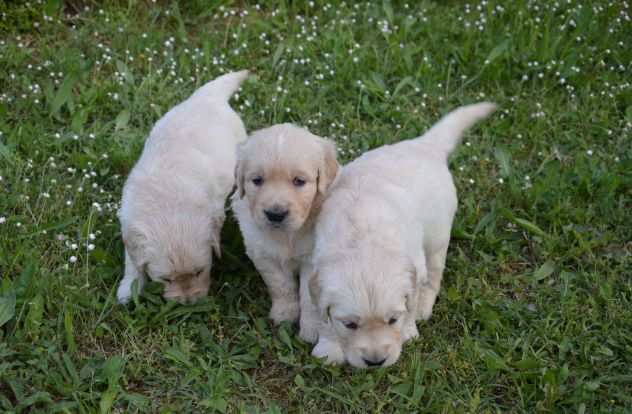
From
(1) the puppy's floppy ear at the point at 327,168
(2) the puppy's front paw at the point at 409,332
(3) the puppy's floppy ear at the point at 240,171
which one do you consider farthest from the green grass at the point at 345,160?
(1) the puppy's floppy ear at the point at 327,168

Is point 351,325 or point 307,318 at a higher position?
point 351,325

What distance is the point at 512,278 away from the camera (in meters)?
4.46

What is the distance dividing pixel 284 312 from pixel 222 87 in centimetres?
176

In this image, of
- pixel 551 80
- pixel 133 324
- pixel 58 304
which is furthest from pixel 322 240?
pixel 551 80

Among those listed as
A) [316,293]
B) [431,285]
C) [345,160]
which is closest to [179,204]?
[316,293]

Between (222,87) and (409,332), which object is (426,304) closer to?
(409,332)

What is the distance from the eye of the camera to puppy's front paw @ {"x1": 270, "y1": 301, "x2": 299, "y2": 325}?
4.17 meters

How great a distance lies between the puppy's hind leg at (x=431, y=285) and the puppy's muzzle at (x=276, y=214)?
3.07 feet

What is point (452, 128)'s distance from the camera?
458cm

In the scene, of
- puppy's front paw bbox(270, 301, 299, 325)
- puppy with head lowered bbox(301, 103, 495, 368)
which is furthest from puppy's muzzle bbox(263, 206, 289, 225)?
puppy's front paw bbox(270, 301, 299, 325)

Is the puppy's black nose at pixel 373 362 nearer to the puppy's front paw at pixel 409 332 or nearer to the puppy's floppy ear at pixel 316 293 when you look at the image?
the puppy's floppy ear at pixel 316 293

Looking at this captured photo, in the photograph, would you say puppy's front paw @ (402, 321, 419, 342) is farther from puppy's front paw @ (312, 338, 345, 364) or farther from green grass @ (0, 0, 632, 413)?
puppy's front paw @ (312, 338, 345, 364)

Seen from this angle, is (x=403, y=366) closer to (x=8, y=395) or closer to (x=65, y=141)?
(x=8, y=395)

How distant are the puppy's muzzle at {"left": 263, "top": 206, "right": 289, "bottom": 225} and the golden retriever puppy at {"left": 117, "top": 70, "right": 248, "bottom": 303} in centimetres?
43
